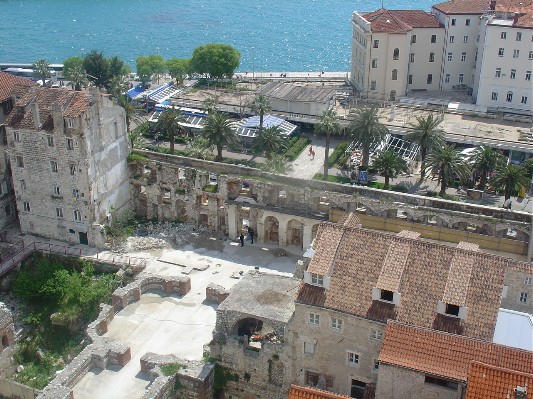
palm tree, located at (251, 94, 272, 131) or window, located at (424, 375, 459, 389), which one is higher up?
palm tree, located at (251, 94, 272, 131)

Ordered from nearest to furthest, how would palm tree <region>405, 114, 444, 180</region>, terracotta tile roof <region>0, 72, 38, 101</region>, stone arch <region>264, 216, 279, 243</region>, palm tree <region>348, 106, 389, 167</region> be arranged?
1. stone arch <region>264, 216, 279, 243</region>
2. terracotta tile roof <region>0, 72, 38, 101</region>
3. palm tree <region>405, 114, 444, 180</region>
4. palm tree <region>348, 106, 389, 167</region>

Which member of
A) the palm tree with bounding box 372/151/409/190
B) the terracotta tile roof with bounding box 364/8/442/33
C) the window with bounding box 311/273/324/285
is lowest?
the palm tree with bounding box 372/151/409/190

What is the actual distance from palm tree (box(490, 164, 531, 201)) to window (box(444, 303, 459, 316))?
3584 cm

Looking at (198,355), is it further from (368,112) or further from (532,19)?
(532,19)

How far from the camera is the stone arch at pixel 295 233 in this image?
65.6m

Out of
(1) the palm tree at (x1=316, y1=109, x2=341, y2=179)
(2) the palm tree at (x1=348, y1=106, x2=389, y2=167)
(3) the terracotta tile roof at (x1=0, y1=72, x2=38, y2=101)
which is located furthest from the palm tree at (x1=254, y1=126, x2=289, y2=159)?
(3) the terracotta tile roof at (x1=0, y1=72, x2=38, y2=101)

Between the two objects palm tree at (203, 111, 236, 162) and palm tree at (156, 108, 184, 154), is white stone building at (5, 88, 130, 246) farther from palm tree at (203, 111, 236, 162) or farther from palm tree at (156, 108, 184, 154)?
palm tree at (156, 108, 184, 154)

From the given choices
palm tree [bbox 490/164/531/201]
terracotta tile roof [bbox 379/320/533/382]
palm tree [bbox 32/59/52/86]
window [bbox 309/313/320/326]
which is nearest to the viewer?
terracotta tile roof [bbox 379/320/533/382]

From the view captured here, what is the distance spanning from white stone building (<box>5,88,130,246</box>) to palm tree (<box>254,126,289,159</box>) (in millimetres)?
22176

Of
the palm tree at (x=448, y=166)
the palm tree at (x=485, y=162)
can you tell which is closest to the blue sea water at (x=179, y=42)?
the palm tree at (x=485, y=162)

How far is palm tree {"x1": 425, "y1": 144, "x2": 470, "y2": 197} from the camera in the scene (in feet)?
247

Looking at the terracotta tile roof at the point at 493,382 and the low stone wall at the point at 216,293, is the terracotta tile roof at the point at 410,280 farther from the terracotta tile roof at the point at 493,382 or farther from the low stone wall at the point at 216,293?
the low stone wall at the point at 216,293

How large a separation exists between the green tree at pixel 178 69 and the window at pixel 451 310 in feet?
271

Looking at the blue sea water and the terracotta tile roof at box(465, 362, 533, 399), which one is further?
the blue sea water
